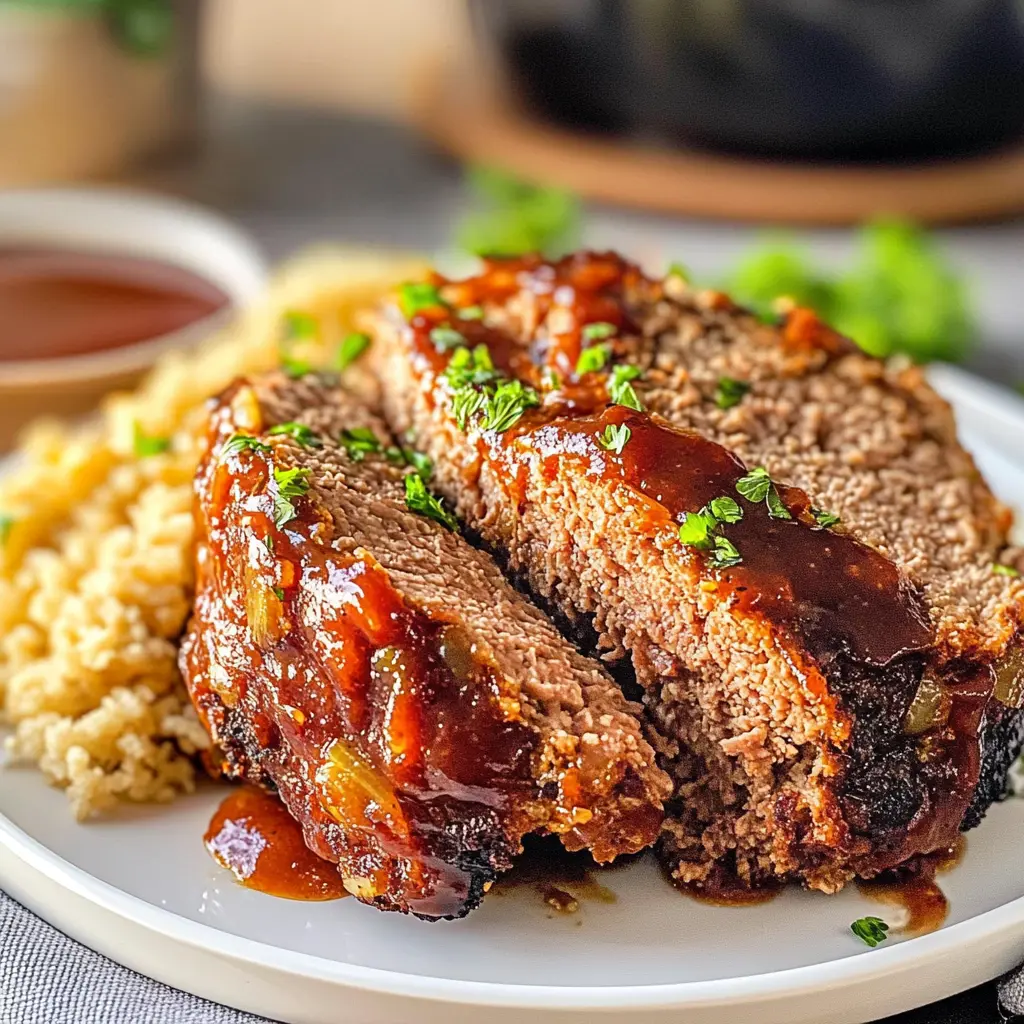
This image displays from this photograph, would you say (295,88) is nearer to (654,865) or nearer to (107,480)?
(107,480)

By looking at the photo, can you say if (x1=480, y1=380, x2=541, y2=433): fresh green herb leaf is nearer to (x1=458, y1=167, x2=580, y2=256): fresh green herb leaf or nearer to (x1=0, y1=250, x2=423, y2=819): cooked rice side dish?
A: (x1=0, y1=250, x2=423, y2=819): cooked rice side dish

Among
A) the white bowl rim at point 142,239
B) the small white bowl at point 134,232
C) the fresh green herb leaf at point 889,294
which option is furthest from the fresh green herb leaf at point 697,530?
the small white bowl at point 134,232

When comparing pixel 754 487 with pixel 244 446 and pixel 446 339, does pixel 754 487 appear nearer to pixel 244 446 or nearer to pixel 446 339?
pixel 446 339

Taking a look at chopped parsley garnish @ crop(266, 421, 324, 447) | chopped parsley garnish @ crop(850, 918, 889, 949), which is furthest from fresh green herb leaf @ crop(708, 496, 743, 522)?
chopped parsley garnish @ crop(266, 421, 324, 447)

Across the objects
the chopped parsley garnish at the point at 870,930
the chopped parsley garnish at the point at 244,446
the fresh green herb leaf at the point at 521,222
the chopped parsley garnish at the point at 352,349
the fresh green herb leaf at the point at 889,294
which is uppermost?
the chopped parsley garnish at the point at 244,446

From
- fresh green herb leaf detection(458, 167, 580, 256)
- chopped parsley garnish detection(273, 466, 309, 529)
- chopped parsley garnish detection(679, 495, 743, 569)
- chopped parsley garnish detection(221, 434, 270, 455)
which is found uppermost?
chopped parsley garnish detection(679, 495, 743, 569)

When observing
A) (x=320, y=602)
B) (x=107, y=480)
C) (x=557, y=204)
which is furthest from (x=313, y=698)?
(x=557, y=204)

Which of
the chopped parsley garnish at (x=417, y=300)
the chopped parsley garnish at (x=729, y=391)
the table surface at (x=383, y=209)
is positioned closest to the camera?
the chopped parsley garnish at (x=729, y=391)

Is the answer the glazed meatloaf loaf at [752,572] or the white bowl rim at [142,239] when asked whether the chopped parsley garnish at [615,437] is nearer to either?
the glazed meatloaf loaf at [752,572]
